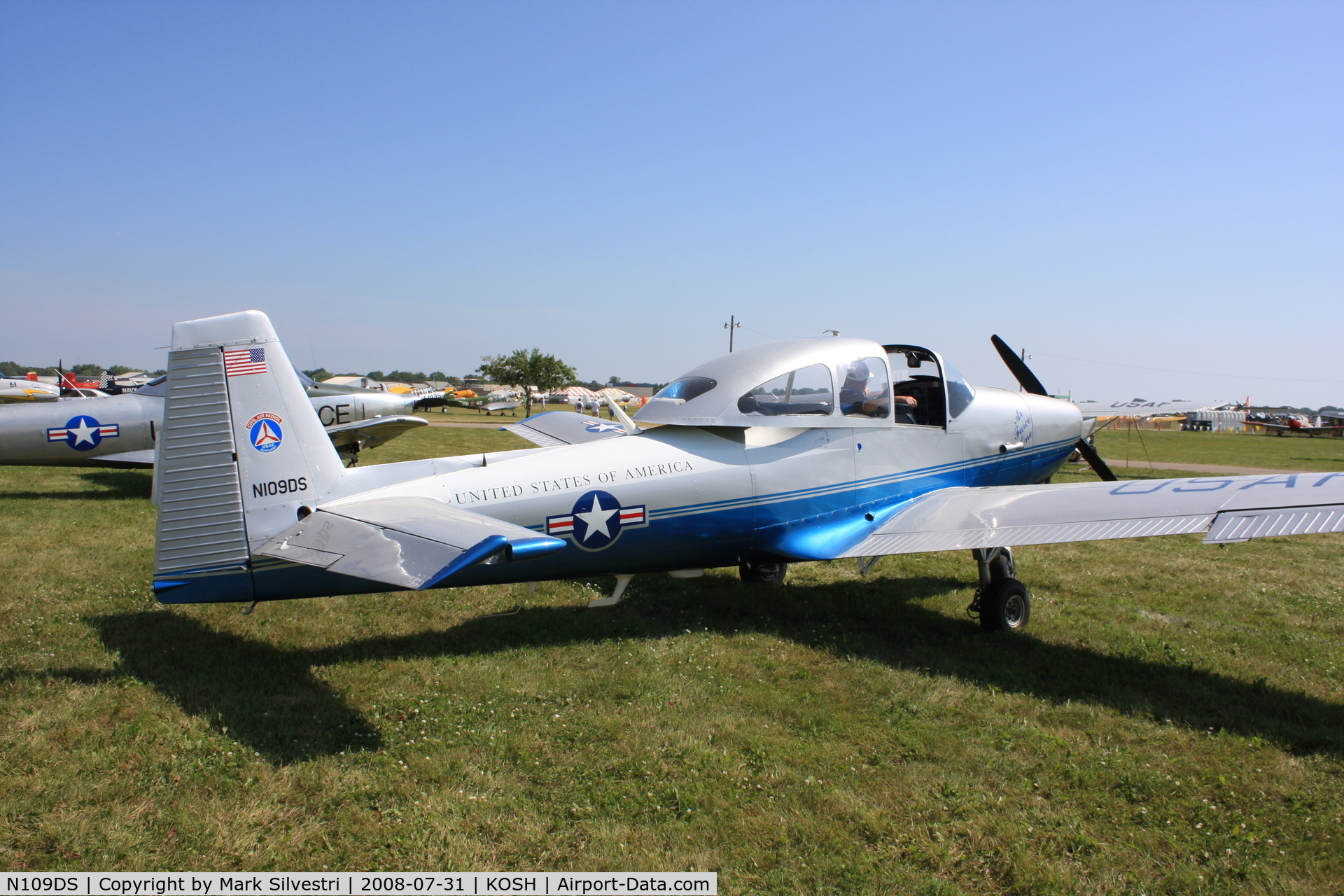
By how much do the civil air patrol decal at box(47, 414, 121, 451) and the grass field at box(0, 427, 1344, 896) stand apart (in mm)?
5993

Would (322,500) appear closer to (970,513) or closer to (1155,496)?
(970,513)

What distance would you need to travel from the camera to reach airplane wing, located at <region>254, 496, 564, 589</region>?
137 inches

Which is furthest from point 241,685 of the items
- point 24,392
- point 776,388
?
point 24,392

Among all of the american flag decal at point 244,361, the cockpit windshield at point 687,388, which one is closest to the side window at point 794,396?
the cockpit windshield at point 687,388

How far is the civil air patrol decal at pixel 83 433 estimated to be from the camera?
11.9 metres

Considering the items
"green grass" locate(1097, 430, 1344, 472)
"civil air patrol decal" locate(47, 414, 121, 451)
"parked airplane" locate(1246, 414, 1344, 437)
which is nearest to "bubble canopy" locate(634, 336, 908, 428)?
"civil air patrol decal" locate(47, 414, 121, 451)

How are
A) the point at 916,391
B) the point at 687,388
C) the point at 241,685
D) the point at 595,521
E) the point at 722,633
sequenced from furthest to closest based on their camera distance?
the point at 916,391
the point at 687,388
the point at 722,633
the point at 595,521
the point at 241,685

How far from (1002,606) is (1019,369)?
4762 mm

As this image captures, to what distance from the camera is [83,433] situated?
1201cm

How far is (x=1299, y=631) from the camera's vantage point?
6273 mm

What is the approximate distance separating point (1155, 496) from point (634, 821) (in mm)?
4795

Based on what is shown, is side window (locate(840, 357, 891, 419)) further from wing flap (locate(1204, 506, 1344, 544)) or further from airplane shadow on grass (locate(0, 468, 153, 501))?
airplane shadow on grass (locate(0, 468, 153, 501))

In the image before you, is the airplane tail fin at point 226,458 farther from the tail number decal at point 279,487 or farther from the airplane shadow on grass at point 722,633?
the airplane shadow on grass at point 722,633

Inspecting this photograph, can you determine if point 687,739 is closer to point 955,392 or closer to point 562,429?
point 955,392
